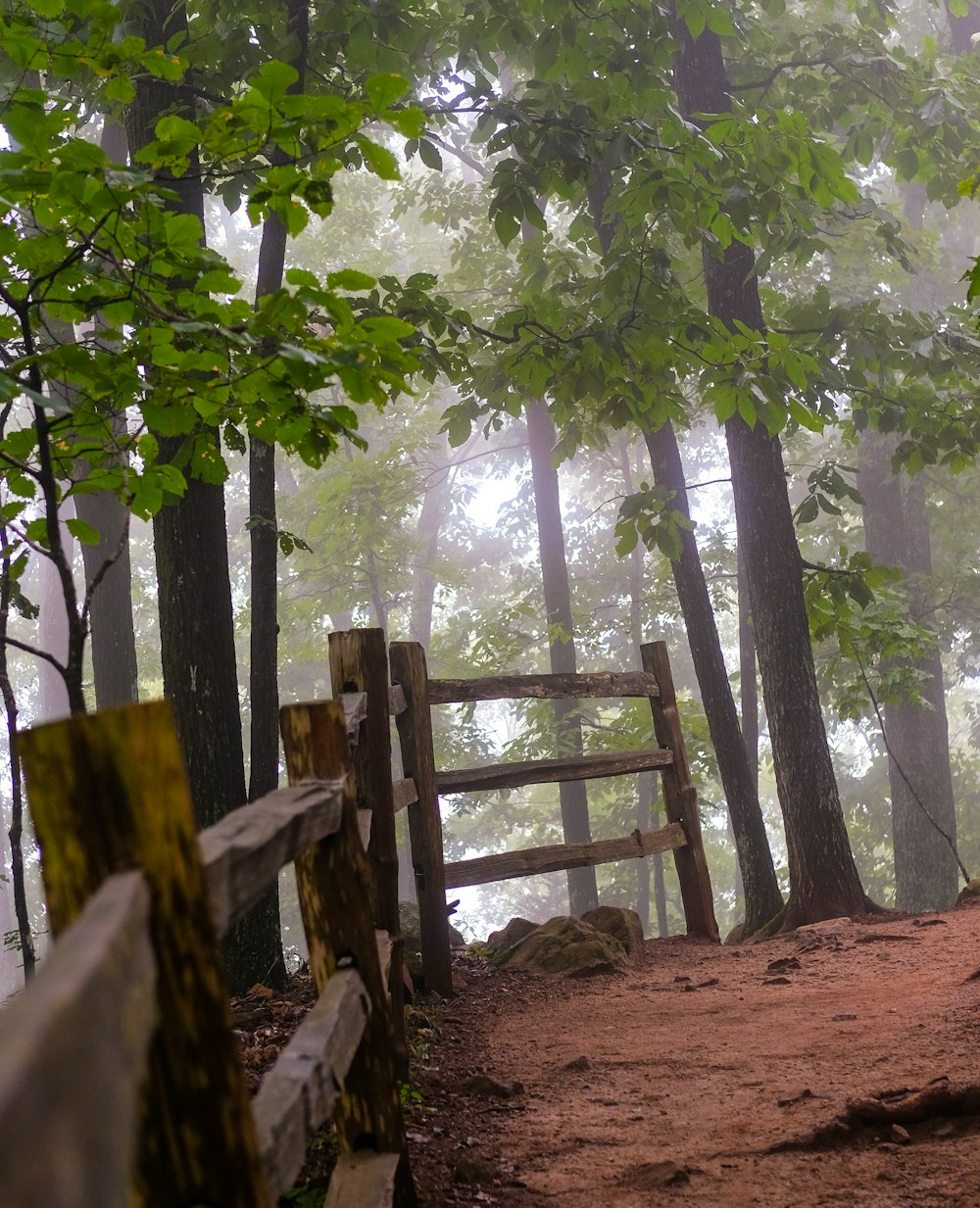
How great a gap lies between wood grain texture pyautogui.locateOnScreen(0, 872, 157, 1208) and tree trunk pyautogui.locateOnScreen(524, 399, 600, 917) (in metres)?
13.0

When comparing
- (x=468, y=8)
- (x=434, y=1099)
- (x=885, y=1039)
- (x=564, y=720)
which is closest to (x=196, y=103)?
(x=468, y=8)

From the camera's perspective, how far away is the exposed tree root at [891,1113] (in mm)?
3164

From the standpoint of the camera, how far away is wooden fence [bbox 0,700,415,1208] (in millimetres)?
680

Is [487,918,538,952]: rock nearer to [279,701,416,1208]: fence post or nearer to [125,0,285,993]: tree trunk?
[125,0,285,993]: tree trunk

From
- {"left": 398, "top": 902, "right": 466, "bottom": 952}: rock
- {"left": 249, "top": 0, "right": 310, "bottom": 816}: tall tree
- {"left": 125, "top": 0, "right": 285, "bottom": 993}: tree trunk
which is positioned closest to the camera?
{"left": 125, "top": 0, "right": 285, "bottom": 993}: tree trunk

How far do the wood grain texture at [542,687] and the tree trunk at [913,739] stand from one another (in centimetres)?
609

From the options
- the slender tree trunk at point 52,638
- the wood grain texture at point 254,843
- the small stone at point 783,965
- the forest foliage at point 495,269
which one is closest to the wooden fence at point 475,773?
the forest foliage at point 495,269

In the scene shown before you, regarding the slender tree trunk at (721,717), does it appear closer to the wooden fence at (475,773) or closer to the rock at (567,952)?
the wooden fence at (475,773)

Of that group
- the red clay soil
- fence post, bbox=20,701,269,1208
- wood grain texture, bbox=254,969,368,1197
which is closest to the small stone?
the red clay soil

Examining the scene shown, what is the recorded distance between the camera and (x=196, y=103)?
6391 millimetres

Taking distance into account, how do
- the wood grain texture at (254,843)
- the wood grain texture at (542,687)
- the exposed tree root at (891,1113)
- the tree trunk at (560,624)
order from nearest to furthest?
the wood grain texture at (254,843)
the exposed tree root at (891,1113)
the wood grain texture at (542,687)
the tree trunk at (560,624)

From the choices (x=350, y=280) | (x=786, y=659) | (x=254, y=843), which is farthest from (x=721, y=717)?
(x=254, y=843)

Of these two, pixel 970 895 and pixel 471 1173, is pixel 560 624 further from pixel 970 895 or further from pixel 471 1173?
pixel 471 1173

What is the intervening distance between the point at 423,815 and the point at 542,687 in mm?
1514
